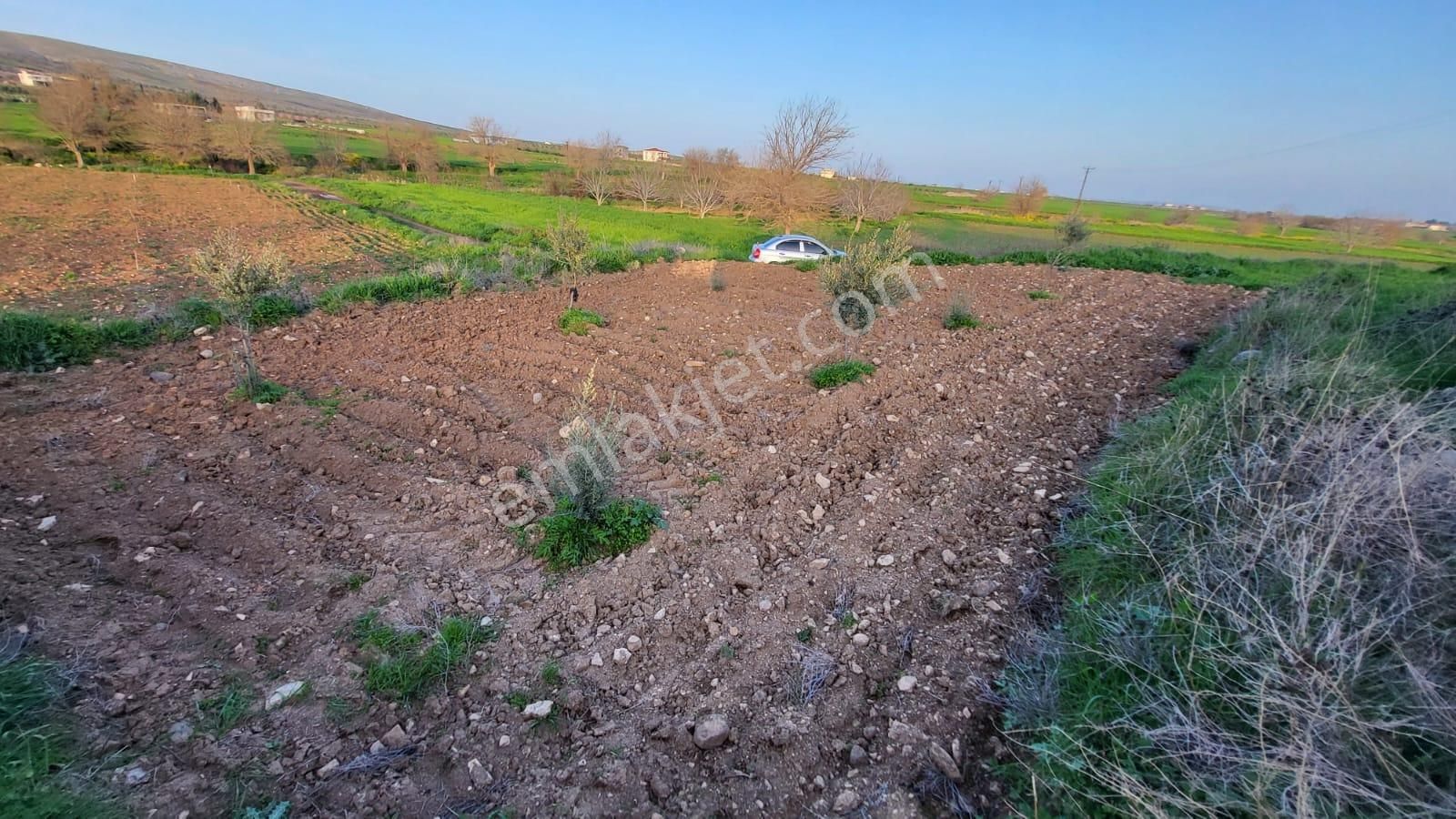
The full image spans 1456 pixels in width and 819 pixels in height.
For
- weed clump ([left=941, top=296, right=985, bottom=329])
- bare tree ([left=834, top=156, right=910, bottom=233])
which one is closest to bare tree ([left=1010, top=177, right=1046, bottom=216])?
bare tree ([left=834, top=156, right=910, bottom=233])

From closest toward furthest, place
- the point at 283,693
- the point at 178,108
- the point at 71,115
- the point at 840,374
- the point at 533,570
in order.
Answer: the point at 283,693 → the point at 533,570 → the point at 840,374 → the point at 71,115 → the point at 178,108

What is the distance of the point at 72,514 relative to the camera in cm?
367

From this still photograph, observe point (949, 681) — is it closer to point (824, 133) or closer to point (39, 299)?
point (39, 299)

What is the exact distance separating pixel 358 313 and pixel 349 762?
7.74 metres

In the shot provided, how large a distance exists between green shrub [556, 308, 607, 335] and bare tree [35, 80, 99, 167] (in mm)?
51612

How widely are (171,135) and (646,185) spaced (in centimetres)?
3706

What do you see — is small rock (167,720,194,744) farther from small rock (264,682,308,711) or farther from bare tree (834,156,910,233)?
bare tree (834,156,910,233)

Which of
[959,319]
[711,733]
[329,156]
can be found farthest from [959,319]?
[329,156]

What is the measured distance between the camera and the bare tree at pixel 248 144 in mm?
44312

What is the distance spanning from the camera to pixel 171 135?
140ft

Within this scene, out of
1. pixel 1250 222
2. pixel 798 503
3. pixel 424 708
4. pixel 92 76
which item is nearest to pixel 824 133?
pixel 1250 222

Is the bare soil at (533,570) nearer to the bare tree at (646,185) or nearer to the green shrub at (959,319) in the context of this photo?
the green shrub at (959,319)

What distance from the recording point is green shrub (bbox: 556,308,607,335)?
26.2 feet

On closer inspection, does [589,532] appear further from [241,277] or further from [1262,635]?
[241,277]
